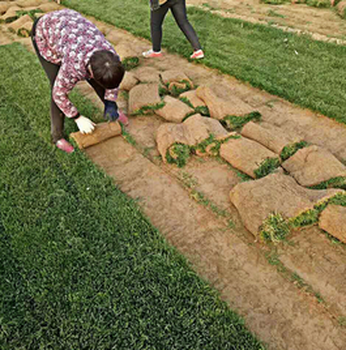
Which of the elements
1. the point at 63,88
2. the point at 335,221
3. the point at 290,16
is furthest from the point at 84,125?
the point at 290,16

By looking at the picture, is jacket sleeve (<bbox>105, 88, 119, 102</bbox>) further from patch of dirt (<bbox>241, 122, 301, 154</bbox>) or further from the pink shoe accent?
patch of dirt (<bbox>241, 122, 301, 154</bbox>)

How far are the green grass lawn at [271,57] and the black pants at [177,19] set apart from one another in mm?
346

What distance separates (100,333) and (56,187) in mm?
1374

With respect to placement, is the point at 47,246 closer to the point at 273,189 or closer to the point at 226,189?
the point at 226,189

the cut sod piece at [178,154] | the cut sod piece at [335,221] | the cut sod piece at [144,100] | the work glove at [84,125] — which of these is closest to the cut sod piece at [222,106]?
the cut sod piece at [144,100]

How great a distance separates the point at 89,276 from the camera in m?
2.10

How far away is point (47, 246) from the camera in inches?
89.8

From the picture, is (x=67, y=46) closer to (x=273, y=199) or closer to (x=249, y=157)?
(x=249, y=157)

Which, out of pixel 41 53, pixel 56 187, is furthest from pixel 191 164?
pixel 41 53

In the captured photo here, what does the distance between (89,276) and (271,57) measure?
166 inches

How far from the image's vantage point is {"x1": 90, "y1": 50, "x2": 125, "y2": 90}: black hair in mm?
2375

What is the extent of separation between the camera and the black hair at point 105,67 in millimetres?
2375

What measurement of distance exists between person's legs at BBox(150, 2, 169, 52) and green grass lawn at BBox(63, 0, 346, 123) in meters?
0.37

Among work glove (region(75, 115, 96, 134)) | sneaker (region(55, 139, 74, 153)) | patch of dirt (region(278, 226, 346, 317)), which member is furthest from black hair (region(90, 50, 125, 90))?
patch of dirt (region(278, 226, 346, 317))
